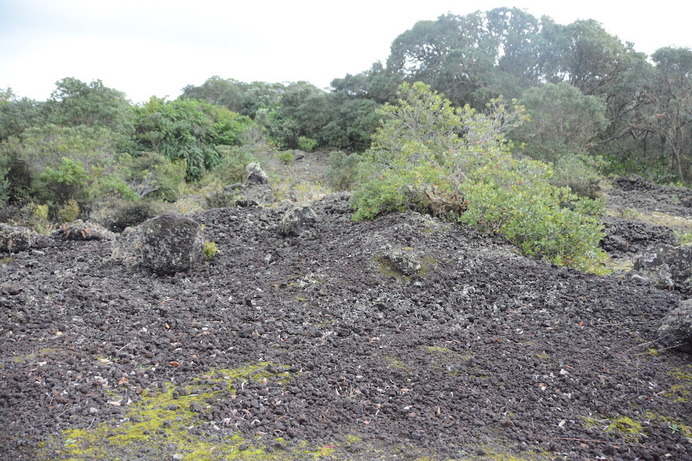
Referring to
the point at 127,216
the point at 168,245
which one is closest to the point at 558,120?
the point at 127,216

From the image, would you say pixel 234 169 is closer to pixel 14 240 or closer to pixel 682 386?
pixel 14 240

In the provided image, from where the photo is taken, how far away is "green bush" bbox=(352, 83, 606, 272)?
5.11m

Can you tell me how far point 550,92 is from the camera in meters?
15.3

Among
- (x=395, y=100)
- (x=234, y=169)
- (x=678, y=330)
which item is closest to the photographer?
(x=678, y=330)

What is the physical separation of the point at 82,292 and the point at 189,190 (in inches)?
340

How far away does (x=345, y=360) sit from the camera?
3.09 m

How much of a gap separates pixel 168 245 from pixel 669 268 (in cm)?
466

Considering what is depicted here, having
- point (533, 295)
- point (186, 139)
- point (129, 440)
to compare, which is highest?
point (186, 139)

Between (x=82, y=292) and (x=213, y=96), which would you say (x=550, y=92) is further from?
(x=213, y=96)

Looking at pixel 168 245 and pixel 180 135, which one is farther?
pixel 180 135

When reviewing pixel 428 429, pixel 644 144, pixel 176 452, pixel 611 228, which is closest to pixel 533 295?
pixel 428 429

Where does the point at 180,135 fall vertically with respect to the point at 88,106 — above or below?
below

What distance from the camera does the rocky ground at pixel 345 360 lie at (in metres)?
2.31

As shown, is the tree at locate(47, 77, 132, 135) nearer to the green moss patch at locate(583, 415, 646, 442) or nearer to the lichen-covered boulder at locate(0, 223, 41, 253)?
the lichen-covered boulder at locate(0, 223, 41, 253)
